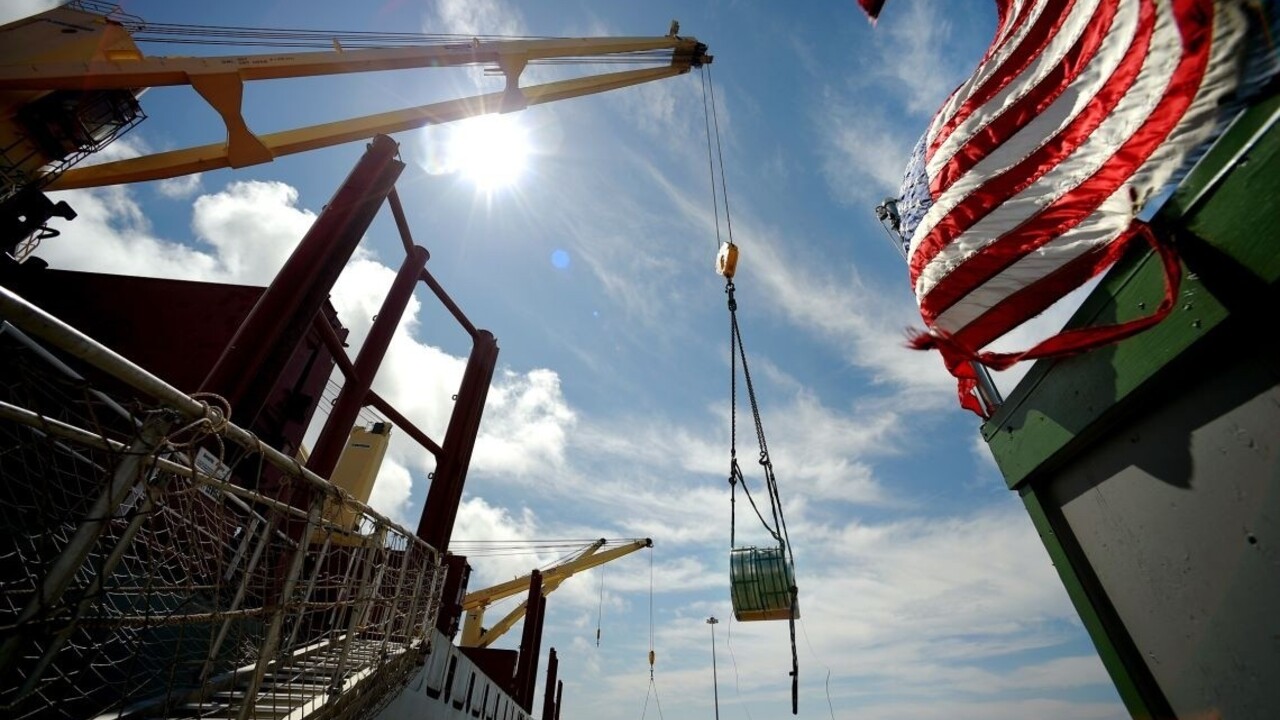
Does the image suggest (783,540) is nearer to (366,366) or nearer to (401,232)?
(366,366)

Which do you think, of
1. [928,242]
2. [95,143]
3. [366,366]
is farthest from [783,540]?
[95,143]

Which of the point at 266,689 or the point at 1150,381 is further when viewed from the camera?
the point at 266,689

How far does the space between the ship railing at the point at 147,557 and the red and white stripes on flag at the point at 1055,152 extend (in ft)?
13.7

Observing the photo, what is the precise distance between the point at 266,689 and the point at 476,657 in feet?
46.4

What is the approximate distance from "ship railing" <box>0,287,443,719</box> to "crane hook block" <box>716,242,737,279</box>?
5057 mm

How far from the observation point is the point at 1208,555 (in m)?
2.02

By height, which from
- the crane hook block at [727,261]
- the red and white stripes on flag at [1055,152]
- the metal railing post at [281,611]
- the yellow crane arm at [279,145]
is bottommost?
the metal railing post at [281,611]

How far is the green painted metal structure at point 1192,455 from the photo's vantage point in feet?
5.95

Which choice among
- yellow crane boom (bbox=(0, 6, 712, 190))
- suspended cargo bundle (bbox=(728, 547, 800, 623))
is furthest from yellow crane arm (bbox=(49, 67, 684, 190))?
suspended cargo bundle (bbox=(728, 547, 800, 623))

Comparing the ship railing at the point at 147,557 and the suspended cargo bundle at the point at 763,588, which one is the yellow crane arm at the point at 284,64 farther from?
the suspended cargo bundle at the point at 763,588

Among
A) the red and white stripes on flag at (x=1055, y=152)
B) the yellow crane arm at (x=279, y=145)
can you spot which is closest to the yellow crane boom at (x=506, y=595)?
the yellow crane arm at (x=279, y=145)

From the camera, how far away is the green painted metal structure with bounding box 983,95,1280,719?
181 cm

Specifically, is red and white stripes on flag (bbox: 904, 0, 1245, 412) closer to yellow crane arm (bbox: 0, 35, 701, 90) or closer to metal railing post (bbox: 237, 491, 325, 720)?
metal railing post (bbox: 237, 491, 325, 720)

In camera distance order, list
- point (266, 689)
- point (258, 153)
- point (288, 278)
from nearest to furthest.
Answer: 1. point (266, 689)
2. point (288, 278)
3. point (258, 153)
